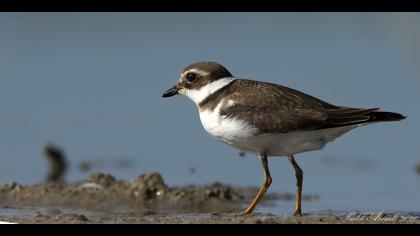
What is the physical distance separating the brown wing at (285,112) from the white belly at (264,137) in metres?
0.07

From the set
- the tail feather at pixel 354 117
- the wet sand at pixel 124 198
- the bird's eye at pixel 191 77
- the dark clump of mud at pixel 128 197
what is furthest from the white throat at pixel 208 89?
the dark clump of mud at pixel 128 197

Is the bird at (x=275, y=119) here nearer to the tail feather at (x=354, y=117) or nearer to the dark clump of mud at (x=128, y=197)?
the tail feather at (x=354, y=117)

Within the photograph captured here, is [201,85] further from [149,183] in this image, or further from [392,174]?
[392,174]

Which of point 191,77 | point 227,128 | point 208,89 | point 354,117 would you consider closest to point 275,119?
point 227,128

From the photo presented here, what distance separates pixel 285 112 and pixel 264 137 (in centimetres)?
29

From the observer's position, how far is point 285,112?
9148mm

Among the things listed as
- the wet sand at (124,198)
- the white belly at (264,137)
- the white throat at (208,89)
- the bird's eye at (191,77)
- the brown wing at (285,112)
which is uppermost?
the bird's eye at (191,77)

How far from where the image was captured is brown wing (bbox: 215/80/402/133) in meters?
9.09

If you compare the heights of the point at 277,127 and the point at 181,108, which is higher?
the point at 181,108

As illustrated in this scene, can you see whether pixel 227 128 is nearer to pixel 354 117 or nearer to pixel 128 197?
pixel 354 117

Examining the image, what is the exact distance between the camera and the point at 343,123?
913cm

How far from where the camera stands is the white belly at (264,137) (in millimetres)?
9125

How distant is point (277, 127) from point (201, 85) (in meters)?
1.09
